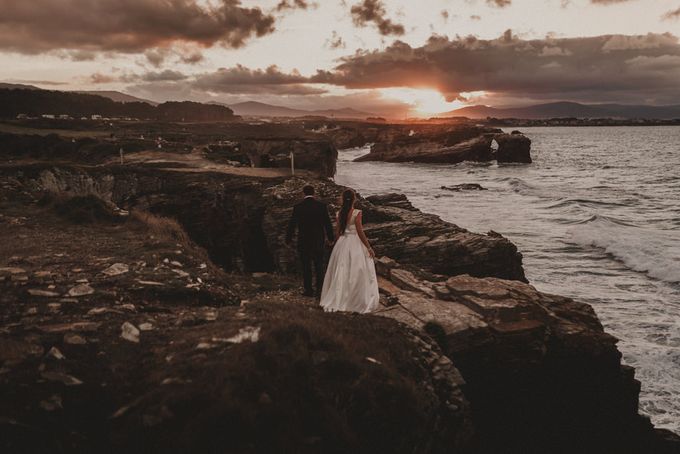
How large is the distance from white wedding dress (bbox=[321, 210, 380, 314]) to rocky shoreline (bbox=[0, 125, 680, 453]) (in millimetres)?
484

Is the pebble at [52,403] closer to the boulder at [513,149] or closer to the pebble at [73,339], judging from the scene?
the pebble at [73,339]

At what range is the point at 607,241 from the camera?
23219 millimetres

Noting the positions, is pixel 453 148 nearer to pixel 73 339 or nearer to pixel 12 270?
pixel 12 270

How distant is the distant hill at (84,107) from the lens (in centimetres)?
9725

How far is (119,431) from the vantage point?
13.4 feet

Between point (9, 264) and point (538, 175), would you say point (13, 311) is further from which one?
point (538, 175)

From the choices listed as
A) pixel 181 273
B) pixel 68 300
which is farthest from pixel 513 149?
pixel 68 300

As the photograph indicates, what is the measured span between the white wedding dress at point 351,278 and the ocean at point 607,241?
6663mm

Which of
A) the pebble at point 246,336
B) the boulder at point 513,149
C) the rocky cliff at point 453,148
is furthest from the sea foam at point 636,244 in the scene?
the rocky cliff at point 453,148

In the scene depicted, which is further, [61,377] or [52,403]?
[61,377]

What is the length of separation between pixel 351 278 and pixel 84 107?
432 ft

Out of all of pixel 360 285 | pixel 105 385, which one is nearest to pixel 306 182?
pixel 360 285

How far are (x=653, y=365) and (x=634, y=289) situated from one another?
6.27m

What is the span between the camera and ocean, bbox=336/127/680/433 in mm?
11734
